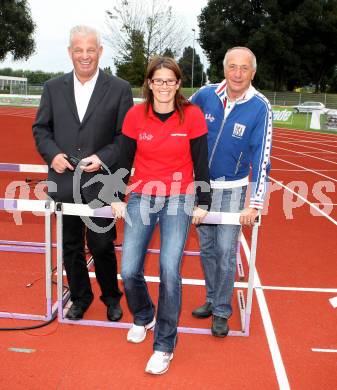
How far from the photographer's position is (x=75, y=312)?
12.5 feet

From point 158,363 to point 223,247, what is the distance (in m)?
0.94

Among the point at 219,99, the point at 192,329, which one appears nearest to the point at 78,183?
the point at 219,99

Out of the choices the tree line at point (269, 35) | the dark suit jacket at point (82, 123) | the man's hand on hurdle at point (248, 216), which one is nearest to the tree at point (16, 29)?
the tree line at point (269, 35)

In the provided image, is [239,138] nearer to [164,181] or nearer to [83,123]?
[164,181]

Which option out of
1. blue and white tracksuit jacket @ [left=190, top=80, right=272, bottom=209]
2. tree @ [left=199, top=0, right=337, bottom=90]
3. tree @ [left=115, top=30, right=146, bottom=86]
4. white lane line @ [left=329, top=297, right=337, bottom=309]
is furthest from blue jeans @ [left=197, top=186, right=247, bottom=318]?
tree @ [left=199, top=0, right=337, bottom=90]

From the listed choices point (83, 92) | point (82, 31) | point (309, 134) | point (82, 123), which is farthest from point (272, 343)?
point (309, 134)

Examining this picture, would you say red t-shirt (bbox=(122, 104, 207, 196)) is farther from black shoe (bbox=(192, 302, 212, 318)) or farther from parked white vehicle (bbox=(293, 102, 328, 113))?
parked white vehicle (bbox=(293, 102, 328, 113))

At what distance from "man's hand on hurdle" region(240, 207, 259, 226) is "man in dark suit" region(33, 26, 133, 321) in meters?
0.98

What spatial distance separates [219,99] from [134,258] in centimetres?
124

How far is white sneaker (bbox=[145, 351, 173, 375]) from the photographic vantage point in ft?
10.1

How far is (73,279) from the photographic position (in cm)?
382

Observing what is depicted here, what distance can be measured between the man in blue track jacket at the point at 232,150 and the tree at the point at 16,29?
144 feet

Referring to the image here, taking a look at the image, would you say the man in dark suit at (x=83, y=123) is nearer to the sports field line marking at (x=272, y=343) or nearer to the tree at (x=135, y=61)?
the sports field line marking at (x=272, y=343)

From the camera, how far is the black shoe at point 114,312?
381cm
